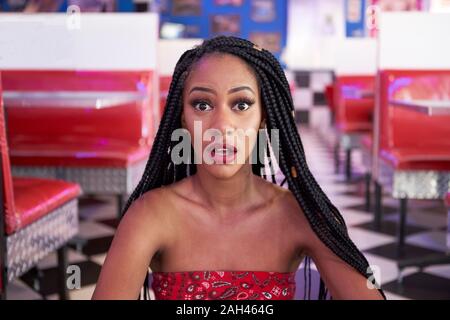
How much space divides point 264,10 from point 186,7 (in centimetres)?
128

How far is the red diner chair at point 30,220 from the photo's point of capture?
59.6 inches

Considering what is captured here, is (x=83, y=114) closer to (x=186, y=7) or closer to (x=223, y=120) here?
(x=223, y=120)

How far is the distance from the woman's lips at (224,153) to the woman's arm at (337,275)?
0.14 meters

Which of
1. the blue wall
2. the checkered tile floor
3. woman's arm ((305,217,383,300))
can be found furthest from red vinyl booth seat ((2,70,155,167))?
the blue wall

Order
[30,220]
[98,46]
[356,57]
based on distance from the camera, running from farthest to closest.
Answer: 1. [356,57]
2. [98,46]
3. [30,220]

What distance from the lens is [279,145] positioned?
33.6 inches

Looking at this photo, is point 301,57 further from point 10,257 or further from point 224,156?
point 224,156

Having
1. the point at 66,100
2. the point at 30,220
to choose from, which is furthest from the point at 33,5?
the point at 30,220

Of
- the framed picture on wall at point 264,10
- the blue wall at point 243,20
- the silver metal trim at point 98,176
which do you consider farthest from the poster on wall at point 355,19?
the silver metal trim at point 98,176

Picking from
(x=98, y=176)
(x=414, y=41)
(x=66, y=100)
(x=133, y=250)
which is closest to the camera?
(x=133, y=250)

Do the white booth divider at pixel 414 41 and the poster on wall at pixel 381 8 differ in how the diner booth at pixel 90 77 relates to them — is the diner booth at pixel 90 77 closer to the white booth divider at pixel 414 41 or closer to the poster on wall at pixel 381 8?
the white booth divider at pixel 414 41

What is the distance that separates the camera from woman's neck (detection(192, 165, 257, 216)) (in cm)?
86
